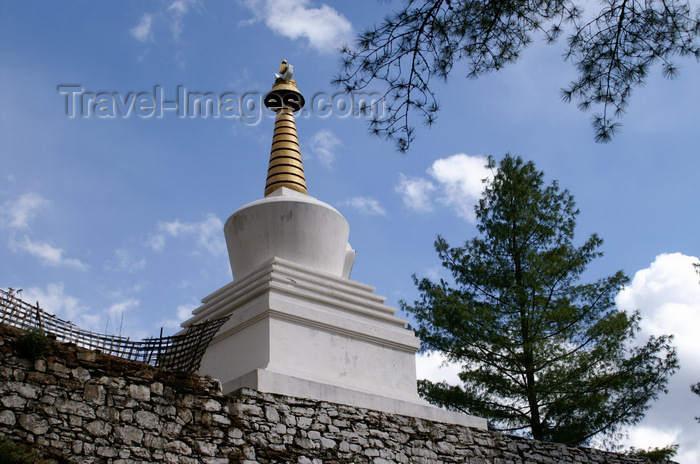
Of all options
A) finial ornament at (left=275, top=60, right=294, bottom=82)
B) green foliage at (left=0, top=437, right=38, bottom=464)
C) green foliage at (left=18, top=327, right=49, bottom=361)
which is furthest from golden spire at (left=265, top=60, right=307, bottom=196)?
green foliage at (left=0, top=437, right=38, bottom=464)

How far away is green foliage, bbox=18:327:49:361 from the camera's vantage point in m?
6.54

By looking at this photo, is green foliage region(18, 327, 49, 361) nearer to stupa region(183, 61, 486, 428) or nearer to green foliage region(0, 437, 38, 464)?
green foliage region(0, 437, 38, 464)

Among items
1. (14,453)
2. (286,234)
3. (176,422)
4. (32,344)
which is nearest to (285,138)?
(286,234)

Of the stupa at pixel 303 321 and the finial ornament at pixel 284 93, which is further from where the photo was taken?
the finial ornament at pixel 284 93

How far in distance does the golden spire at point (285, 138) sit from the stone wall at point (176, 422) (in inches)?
178

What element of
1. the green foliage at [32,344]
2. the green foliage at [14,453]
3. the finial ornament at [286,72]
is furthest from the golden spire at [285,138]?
the green foliage at [14,453]

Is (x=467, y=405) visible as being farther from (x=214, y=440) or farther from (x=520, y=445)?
(x=214, y=440)

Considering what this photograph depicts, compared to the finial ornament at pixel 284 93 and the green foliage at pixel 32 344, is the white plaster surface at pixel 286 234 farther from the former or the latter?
the green foliage at pixel 32 344

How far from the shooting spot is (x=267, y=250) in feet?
35.3

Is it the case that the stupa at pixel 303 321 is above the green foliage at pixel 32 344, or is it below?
above

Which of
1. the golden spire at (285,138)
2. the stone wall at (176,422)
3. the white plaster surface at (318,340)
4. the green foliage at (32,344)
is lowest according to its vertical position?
the stone wall at (176,422)

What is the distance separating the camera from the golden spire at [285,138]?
39.7 feet

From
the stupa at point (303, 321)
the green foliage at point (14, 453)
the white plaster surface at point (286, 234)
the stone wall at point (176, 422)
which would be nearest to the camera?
the green foliage at point (14, 453)

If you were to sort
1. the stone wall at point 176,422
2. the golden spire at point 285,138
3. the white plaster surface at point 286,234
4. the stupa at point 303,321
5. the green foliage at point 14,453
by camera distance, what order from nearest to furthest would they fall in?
the green foliage at point 14,453
the stone wall at point 176,422
the stupa at point 303,321
the white plaster surface at point 286,234
the golden spire at point 285,138
